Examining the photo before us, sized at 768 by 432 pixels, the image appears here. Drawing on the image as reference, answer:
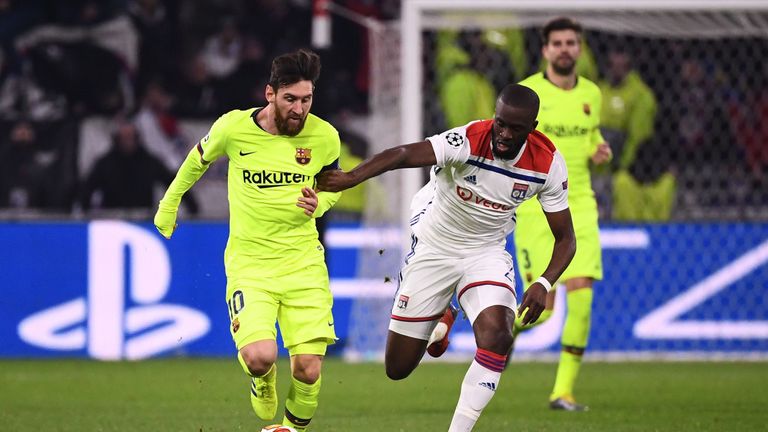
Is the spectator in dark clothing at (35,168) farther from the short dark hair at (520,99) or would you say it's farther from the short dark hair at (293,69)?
the short dark hair at (520,99)

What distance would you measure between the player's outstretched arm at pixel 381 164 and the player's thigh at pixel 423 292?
33.9 inches

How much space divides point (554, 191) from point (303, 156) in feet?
4.26

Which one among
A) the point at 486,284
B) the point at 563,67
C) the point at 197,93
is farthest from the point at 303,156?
the point at 197,93

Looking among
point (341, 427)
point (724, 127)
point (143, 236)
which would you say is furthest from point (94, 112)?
point (341, 427)

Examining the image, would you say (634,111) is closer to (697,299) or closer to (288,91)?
(697,299)

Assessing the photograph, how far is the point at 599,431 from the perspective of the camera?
26.0 ft

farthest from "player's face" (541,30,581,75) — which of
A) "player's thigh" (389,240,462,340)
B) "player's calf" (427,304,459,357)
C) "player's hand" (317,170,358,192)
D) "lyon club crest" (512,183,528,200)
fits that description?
"player's hand" (317,170,358,192)

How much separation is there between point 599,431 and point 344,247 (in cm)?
508

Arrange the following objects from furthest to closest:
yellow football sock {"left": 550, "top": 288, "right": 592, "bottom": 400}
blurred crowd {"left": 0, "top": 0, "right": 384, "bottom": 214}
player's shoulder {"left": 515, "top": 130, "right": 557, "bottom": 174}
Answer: blurred crowd {"left": 0, "top": 0, "right": 384, "bottom": 214} → yellow football sock {"left": 550, "top": 288, "right": 592, "bottom": 400} → player's shoulder {"left": 515, "top": 130, "right": 557, "bottom": 174}

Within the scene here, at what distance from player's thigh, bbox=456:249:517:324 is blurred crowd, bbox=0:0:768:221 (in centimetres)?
534

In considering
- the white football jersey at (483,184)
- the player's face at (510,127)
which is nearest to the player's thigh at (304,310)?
the white football jersey at (483,184)

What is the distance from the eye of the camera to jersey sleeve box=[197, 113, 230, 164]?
7.04 m

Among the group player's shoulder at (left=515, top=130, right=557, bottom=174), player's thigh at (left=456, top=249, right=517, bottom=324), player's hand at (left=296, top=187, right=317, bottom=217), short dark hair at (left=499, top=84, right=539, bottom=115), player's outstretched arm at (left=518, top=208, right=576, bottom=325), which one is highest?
short dark hair at (left=499, top=84, right=539, bottom=115)

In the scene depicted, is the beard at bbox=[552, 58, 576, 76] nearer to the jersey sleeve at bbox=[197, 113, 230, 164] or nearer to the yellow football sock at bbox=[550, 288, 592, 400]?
the yellow football sock at bbox=[550, 288, 592, 400]
